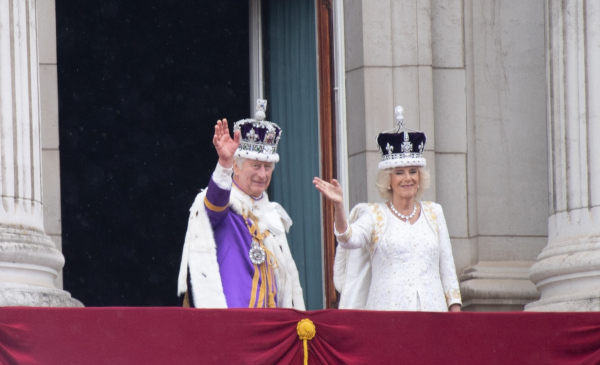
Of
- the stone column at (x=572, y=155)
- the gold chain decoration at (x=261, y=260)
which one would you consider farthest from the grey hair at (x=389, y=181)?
the stone column at (x=572, y=155)

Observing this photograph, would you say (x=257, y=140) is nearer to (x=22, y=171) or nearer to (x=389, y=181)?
(x=389, y=181)

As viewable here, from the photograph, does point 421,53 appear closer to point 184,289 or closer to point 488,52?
point 488,52

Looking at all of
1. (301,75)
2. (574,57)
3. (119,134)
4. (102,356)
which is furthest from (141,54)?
(102,356)

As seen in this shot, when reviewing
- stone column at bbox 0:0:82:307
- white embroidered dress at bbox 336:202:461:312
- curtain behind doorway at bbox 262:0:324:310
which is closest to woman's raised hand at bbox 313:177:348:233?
white embroidered dress at bbox 336:202:461:312

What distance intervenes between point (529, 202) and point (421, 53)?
1.43 meters

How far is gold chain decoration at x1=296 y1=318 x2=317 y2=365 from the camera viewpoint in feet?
25.4

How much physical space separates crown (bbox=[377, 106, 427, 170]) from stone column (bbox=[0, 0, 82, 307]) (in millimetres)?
2194

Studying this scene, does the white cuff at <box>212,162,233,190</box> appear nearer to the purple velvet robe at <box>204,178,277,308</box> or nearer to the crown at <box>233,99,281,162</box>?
the purple velvet robe at <box>204,178,277,308</box>

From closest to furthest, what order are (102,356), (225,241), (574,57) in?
(102,356) < (225,241) < (574,57)


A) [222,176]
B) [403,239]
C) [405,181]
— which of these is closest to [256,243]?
[222,176]

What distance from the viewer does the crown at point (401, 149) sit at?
9031 millimetres

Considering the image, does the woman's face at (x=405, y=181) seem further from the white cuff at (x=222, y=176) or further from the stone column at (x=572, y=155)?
the stone column at (x=572, y=155)

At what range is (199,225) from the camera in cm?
851

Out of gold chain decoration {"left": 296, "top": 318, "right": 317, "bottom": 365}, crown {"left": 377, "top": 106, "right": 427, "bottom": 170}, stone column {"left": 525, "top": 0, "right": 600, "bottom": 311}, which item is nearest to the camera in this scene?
gold chain decoration {"left": 296, "top": 318, "right": 317, "bottom": 365}
